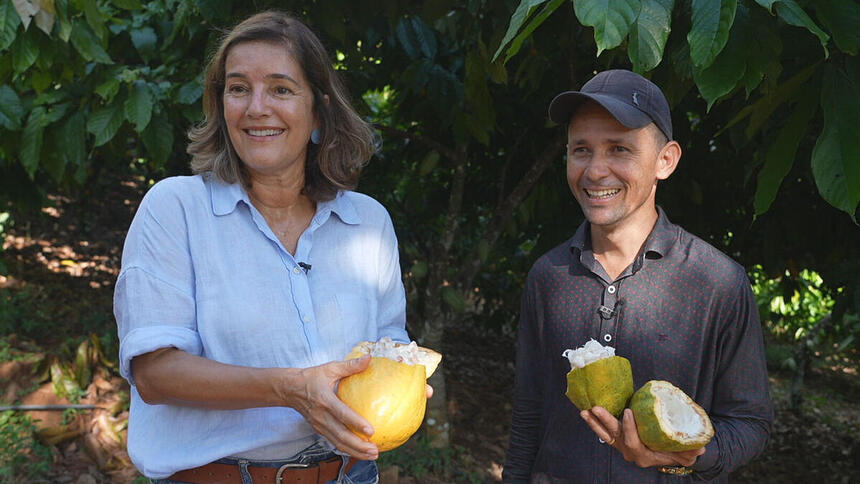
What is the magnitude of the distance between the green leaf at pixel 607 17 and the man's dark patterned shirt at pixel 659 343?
0.63 m

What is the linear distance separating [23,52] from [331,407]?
179cm

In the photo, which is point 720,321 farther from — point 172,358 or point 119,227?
point 119,227

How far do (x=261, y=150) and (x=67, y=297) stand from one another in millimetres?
4765

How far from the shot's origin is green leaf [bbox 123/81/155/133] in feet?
9.21


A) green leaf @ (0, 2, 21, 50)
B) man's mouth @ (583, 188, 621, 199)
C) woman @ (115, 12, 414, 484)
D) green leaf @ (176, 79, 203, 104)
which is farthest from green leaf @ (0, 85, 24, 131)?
man's mouth @ (583, 188, 621, 199)

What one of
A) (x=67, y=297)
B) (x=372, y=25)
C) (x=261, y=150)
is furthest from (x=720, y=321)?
(x=67, y=297)

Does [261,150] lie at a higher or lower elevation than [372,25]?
lower

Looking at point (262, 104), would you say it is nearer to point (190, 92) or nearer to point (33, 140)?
point (190, 92)

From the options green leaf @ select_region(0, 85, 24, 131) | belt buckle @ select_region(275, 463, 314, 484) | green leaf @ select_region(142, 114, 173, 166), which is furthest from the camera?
green leaf @ select_region(0, 85, 24, 131)

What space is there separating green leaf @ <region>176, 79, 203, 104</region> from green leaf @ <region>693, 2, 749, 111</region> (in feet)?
6.91

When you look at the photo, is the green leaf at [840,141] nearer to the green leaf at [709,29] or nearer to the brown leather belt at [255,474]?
the green leaf at [709,29]

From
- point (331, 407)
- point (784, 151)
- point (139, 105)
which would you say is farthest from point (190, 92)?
point (784, 151)

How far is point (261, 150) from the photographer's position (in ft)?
5.55

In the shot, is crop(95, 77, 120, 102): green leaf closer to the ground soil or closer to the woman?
the woman
